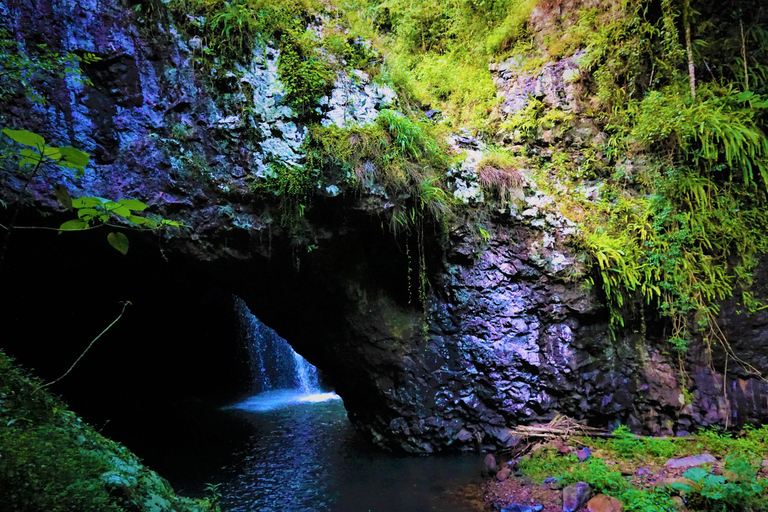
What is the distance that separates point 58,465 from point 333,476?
3.99 meters

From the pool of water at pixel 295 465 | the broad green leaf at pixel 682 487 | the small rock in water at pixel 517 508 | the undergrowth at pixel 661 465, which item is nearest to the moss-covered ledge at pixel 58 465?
the pool of water at pixel 295 465

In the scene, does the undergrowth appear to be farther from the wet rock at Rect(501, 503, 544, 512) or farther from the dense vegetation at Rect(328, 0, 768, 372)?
the dense vegetation at Rect(328, 0, 768, 372)

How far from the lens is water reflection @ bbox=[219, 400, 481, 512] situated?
15.1 feet

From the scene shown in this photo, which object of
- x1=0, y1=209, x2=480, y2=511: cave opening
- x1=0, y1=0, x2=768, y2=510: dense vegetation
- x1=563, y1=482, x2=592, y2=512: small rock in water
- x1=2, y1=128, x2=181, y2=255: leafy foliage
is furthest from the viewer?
x1=0, y1=0, x2=768, y2=510: dense vegetation

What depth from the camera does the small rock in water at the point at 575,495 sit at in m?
4.16

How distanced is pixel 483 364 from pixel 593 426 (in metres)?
1.75

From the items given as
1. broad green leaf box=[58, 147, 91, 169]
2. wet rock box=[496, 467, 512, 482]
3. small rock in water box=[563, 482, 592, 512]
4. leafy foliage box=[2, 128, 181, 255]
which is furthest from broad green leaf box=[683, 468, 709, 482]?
broad green leaf box=[58, 147, 91, 169]

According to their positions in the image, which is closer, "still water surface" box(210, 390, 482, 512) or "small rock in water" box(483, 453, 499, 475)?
"still water surface" box(210, 390, 482, 512)

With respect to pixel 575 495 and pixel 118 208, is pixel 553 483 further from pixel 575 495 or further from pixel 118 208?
pixel 118 208

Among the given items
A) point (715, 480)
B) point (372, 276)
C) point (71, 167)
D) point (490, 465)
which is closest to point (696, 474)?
point (715, 480)

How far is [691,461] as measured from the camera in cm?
461

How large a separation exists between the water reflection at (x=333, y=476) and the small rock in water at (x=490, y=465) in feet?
0.54

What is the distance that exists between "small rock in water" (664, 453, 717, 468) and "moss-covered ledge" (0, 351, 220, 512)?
15.8 feet

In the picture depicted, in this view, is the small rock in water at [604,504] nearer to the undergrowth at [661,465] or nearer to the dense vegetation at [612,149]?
the undergrowth at [661,465]
